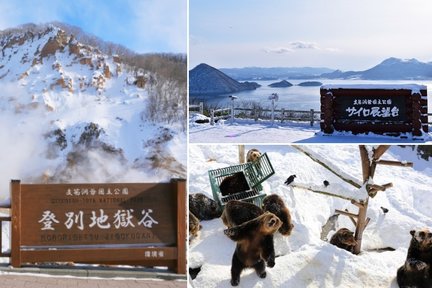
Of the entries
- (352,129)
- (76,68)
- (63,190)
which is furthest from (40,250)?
(76,68)

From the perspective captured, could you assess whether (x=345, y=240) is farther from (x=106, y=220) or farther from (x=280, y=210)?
(x=106, y=220)

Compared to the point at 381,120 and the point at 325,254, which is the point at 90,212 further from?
the point at 381,120

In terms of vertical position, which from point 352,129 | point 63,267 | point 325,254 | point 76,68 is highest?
point 76,68

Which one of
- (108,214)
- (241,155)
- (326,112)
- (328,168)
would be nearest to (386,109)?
(326,112)

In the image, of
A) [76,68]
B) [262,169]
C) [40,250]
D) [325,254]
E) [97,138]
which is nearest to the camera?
[325,254]

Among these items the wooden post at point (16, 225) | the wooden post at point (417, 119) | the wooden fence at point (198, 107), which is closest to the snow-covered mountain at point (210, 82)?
the wooden fence at point (198, 107)

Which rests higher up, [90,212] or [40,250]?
[90,212]

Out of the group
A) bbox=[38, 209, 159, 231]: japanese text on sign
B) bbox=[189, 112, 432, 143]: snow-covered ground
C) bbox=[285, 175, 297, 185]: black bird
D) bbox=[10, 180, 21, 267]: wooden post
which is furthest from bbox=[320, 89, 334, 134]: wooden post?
bbox=[10, 180, 21, 267]: wooden post
